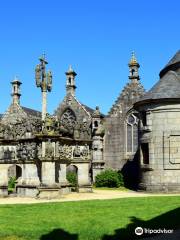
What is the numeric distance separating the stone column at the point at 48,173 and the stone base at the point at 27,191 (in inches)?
36.7

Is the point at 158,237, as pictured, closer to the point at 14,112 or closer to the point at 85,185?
the point at 85,185

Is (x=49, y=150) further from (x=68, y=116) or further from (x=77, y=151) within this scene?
(x=68, y=116)

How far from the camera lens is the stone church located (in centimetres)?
1998

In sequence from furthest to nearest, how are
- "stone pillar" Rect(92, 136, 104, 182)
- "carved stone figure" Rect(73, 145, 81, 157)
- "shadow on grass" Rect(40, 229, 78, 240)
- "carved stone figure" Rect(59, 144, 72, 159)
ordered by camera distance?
"stone pillar" Rect(92, 136, 104, 182), "carved stone figure" Rect(73, 145, 81, 157), "carved stone figure" Rect(59, 144, 72, 159), "shadow on grass" Rect(40, 229, 78, 240)

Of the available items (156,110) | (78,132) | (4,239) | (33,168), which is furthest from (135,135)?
(4,239)

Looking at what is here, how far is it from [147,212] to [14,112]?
30692 millimetres

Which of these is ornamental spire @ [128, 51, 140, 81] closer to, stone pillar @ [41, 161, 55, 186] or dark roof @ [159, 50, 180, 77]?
dark roof @ [159, 50, 180, 77]

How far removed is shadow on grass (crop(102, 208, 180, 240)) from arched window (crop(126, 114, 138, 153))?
1947 centimetres

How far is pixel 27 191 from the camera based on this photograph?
20.2m

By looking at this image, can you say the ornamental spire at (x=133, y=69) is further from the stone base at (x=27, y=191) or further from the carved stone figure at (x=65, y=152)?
the stone base at (x=27, y=191)

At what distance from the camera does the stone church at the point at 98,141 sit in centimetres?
1998

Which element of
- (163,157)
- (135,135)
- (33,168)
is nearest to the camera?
(33,168)

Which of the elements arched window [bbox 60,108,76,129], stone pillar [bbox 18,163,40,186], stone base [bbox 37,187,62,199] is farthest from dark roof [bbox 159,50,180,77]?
stone base [bbox 37,187,62,199]

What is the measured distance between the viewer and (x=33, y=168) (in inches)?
795
